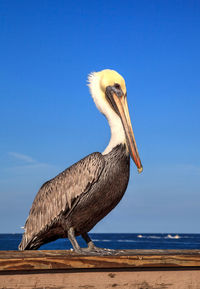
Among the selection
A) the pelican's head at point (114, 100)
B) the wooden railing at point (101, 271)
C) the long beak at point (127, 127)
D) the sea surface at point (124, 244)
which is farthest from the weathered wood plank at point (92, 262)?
the sea surface at point (124, 244)

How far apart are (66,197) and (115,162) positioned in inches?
24.8

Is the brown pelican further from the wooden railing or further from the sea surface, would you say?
the sea surface

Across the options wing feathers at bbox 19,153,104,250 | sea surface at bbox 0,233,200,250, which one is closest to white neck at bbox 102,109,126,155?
wing feathers at bbox 19,153,104,250

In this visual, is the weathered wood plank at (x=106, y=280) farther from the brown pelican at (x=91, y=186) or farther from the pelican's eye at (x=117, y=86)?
the pelican's eye at (x=117, y=86)

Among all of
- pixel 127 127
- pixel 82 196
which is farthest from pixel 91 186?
pixel 127 127

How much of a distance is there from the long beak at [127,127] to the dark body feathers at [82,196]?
0.29 ft

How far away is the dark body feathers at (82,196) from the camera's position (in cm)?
482

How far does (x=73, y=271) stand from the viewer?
3.79 m

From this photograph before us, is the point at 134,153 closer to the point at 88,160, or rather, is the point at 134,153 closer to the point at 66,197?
the point at 88,160

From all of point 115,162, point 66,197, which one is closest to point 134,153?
point 115,162

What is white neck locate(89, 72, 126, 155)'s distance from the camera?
16.9ft

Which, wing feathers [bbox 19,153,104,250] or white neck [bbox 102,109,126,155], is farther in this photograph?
white neck [bbox 102,109,126,155]

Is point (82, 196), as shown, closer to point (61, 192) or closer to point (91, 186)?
point (91, 186)

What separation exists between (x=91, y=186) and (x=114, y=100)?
1.07 metres
